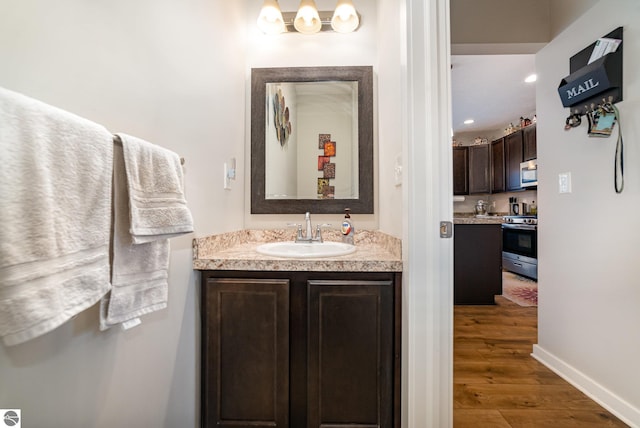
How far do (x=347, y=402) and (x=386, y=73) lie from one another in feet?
5.32

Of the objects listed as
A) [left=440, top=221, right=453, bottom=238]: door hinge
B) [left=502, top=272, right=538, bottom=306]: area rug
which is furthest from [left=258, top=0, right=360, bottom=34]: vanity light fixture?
[left=502, top=272, right=538, bottom=306]: area rug

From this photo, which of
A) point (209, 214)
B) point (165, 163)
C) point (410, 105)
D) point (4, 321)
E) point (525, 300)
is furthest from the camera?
point (525, 300)

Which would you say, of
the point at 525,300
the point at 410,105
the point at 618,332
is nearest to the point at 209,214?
the point at 410,105

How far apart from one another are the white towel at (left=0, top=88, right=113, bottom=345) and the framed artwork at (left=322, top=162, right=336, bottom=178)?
1205mm

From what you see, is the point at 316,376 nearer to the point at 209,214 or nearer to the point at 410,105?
the point at 209,214

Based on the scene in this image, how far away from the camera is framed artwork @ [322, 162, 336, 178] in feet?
5.35

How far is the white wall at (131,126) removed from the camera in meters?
0.54

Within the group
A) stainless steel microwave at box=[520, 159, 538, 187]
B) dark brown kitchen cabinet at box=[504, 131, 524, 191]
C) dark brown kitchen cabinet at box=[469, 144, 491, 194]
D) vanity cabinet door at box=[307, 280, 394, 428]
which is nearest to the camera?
vanity cabinet door at box=[307, 280, 394, 428]

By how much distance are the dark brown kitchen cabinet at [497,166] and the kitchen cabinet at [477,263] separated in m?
2.38

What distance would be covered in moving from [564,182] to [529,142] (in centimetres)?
301

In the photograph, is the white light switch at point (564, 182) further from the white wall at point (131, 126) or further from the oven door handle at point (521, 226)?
the oven door handle at point (521, 226)

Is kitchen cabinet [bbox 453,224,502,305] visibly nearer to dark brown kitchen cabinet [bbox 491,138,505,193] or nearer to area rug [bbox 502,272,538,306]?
area rug [bbox 502,272,538,306]

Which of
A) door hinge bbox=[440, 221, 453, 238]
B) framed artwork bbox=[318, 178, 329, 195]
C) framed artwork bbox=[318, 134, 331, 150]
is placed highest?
framed artwork bbox=[318, 134, 331, 150]

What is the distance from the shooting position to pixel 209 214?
3.92 feet
